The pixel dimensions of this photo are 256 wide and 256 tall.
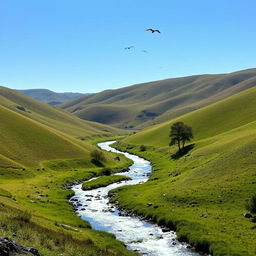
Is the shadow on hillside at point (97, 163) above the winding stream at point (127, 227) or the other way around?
above

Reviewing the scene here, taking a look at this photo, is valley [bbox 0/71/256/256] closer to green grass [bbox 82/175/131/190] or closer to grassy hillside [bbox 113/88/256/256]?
grassy hillside [bbox 113/88/256/256]

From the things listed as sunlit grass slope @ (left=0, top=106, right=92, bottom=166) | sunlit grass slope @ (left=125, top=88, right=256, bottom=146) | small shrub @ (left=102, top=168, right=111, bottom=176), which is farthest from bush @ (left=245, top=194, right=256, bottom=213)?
sunlit grass slope @ (left=125, top=88, right=256, bottom=146)

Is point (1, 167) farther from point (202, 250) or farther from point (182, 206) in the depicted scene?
point (202, 250)

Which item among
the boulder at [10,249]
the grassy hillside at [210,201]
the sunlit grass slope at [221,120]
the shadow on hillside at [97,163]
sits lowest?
the shadow on hillside at [97,163]

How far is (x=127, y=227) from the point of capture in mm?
52531

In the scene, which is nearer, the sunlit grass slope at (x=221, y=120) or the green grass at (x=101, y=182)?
the green grass at (x=101, y=182)

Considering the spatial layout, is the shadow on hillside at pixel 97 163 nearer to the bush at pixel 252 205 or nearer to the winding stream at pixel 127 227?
the winding stream at pixel 127 227

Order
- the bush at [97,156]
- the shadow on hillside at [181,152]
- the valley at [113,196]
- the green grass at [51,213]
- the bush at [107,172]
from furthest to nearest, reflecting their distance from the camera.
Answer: the bush at [97,156] < the shadow on hillside at [181,152] < the bush at [107,172] < the valley at [113,196] < the green grass at [51,213]

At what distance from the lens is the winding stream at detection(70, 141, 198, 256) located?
4212 cm

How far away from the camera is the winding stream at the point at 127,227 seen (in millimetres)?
42125

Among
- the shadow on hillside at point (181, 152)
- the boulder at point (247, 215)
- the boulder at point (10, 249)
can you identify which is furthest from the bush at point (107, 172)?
the boulder at point (10, 249)

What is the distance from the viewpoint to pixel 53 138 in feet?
490

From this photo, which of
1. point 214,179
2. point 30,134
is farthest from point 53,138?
point 214,179

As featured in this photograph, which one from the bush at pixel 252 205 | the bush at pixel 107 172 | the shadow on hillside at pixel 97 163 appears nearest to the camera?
the bush at pixel 252 205
